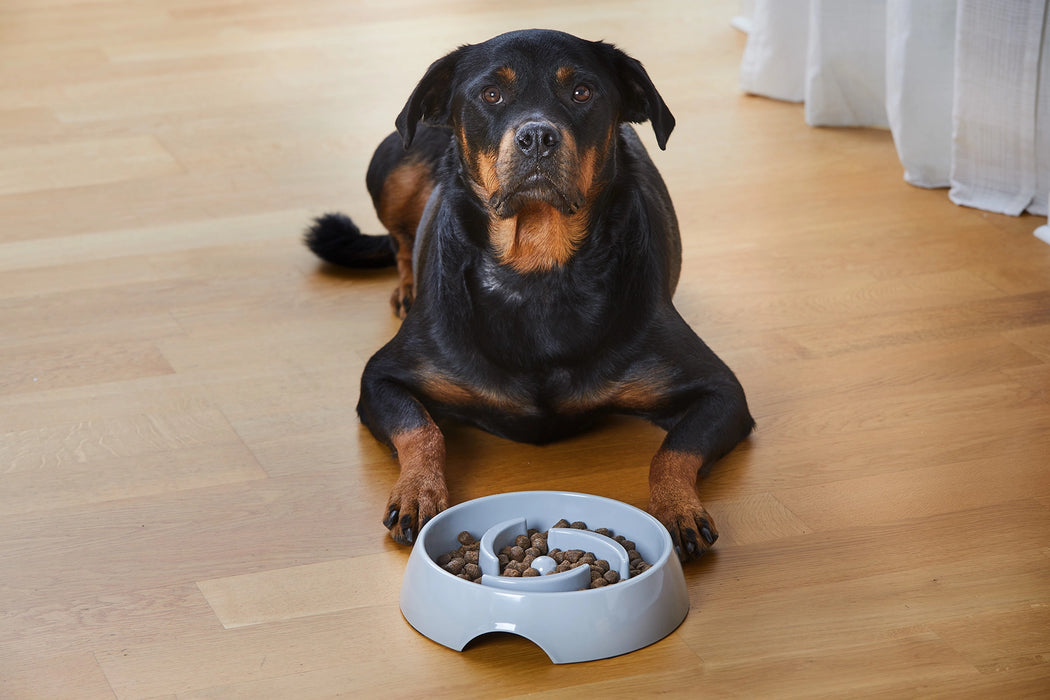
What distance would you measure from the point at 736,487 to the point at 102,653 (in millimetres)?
1185

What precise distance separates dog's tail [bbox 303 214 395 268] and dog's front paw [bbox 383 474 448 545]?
1.30 meters

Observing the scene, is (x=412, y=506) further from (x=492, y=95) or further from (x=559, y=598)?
(x=492, y=95)

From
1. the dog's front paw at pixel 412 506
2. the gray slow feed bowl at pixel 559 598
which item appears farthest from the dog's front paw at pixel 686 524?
the dog's front paw at pixel 412 506

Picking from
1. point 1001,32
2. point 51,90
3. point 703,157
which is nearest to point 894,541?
point 1001,32

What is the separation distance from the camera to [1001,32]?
3.68 metres

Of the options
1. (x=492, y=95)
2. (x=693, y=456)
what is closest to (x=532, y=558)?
(x=693, y=456)

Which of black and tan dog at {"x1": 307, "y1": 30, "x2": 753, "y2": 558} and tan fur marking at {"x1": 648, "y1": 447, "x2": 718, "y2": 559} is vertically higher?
black and tan dog at {"x1": 307, "y1": 30, "x2": 753, "y2": 558}

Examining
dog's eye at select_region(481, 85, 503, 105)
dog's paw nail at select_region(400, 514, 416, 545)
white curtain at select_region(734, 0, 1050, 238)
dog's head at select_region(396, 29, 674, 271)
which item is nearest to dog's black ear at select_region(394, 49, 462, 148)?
dog's head at select_region(396, 29, 674, 271)

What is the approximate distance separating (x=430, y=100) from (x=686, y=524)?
98 cm

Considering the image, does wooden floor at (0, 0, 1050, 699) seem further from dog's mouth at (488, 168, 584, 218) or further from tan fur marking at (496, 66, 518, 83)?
tan fur marking at (496, 66, 518, 83)

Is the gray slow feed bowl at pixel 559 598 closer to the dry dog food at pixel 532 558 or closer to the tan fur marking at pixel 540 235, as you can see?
the dry dog food at pixel 532 558

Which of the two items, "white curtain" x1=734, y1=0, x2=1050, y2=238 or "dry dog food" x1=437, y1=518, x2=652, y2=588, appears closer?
"dry dog food" x1=437, y1=518, x2=652, y2=588

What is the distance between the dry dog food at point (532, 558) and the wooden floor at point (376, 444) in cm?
12

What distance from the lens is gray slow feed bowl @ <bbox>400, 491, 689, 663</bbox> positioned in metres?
1.91
